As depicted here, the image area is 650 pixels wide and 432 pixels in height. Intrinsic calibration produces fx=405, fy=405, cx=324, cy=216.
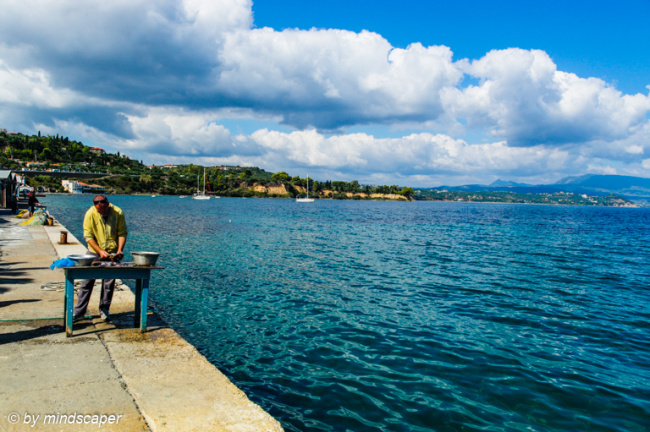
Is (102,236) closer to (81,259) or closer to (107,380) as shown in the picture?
(81,259)

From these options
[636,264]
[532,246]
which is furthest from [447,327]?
[532,246]

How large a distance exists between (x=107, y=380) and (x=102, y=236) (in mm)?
3257

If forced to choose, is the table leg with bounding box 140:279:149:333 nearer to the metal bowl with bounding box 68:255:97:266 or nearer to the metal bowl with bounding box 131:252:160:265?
the metal bowl with bounding box 131:252:160:265

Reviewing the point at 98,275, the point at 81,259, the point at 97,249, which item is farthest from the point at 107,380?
the point at 97,249

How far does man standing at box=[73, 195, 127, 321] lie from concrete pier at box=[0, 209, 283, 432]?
57 centimetres

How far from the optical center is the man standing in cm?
785

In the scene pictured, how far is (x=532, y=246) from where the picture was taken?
33.5 metres

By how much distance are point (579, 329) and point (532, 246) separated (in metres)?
23.9

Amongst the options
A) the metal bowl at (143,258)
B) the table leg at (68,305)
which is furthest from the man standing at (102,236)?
the metal bowl at (143,258)

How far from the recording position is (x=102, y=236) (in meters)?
7.98

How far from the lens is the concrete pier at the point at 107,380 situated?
184 inches

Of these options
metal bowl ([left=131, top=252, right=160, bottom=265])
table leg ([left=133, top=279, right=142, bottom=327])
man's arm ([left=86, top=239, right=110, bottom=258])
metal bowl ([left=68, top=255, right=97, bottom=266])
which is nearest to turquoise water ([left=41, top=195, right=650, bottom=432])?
table leg ([left=133, top=279, right=142, bottom=327])

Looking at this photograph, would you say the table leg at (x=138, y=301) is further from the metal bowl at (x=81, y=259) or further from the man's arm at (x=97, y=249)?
the metal bowl at (x=81, y=259)

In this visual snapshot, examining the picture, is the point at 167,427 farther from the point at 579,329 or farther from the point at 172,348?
the point at 579,329
